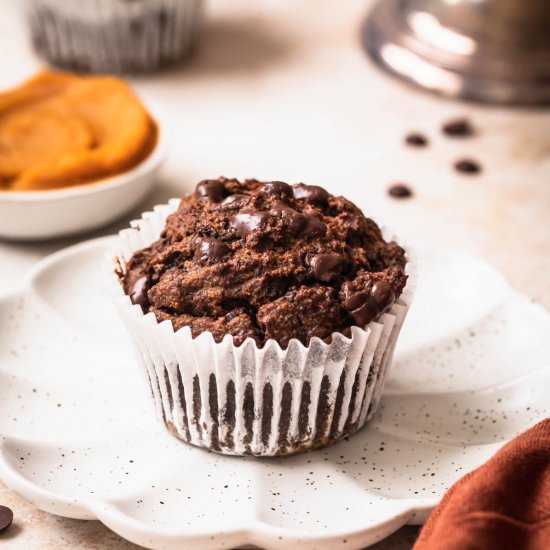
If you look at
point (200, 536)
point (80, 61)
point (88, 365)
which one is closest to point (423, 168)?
point (80, 61)

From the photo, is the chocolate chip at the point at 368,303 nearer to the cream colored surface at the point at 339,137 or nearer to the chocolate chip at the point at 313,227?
the chocolate chip at the point at 313,227

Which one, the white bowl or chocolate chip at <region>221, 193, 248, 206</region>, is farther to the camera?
the white bowl

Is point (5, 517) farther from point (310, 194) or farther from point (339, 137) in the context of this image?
point (339, 137)

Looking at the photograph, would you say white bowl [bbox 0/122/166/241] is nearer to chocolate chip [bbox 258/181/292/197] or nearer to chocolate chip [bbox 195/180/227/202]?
chocolate chip [bbox 195/180/227/202]

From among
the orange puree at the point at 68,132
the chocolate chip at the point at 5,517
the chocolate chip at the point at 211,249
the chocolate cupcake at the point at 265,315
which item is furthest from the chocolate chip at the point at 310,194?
the orange puree at the point at 68,132

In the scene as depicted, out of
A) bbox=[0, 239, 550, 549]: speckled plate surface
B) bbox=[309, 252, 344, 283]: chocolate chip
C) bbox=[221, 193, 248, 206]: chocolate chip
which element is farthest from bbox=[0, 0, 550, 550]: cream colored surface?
bbox=[309, 252, 344, 283]: chocolate chip
